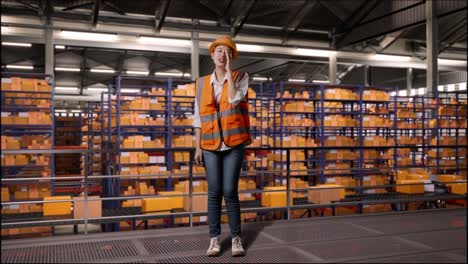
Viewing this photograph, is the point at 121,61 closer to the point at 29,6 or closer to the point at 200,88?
the point at 29,6

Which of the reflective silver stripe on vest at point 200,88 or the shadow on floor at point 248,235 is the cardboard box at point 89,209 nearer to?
the shadow on floor at point 248,235

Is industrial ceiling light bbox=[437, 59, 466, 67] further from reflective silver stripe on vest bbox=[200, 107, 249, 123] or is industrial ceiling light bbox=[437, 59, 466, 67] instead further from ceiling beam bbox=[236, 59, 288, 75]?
reflective silver stripe on vest bbox=[200, 107, 249, 123]

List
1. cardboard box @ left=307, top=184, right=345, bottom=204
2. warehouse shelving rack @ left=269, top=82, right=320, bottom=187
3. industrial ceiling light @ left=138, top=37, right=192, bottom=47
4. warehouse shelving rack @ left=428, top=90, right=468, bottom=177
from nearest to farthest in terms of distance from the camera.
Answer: cardboard box @ left=307, top=184, right=345, bottom=204, warehouse shelving rack @ left=269, top=82, right=320, bottom=187, warehouse shelving rack @ left=428, top=90, right=468, bottom=177, industrial ceiling light @ left=138, top=37, right=192, bottom=47

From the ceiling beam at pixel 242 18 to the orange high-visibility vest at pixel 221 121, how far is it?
35.9 ft

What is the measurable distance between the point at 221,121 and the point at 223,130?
0.07m

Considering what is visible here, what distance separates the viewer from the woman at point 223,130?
312 centimetres

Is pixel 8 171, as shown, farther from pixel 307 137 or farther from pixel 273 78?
pixel 273 78

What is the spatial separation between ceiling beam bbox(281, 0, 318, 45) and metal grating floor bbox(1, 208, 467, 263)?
1132cm

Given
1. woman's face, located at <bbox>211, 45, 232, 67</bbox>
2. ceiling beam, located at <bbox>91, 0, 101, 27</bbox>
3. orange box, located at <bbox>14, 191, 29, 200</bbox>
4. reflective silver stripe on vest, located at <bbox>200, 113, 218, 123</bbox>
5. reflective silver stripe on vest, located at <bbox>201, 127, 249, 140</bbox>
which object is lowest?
orange box, located at <bbox>14, 191, 29, 200</bbox>

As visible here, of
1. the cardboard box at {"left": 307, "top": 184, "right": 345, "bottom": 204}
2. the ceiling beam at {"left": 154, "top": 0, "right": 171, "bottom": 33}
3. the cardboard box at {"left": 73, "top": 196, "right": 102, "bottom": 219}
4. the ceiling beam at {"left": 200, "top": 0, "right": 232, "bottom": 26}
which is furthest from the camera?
the ceiling beam at {"left": 200, "top": 0, "right": 232, "bottom": 26}

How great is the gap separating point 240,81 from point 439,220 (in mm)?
2807

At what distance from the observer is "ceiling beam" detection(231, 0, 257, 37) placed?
13750 millimetres

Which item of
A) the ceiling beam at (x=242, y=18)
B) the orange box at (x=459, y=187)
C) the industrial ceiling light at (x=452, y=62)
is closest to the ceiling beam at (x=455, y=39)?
the industrial ceiling light at (x=452, y=62)

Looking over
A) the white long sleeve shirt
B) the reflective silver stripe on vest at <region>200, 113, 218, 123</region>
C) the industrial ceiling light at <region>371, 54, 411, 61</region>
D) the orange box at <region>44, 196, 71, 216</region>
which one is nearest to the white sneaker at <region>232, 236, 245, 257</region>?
the white long sleeve shirt
